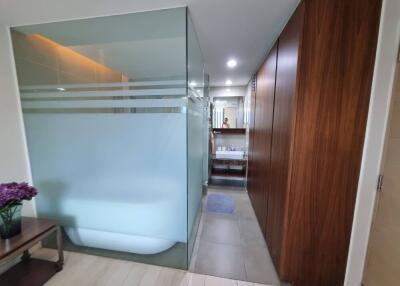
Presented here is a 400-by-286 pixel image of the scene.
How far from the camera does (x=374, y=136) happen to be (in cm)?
119

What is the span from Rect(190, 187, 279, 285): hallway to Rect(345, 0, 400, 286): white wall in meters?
0.71

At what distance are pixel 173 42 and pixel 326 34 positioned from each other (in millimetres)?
1195

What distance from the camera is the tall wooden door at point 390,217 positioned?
3.46ft

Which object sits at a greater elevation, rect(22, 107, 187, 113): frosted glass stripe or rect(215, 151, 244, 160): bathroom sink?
rect(22, 107, 187, 113): frosted glass stripe

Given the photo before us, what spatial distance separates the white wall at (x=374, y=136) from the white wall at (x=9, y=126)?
3.25 m

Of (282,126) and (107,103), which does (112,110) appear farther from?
(282,126)

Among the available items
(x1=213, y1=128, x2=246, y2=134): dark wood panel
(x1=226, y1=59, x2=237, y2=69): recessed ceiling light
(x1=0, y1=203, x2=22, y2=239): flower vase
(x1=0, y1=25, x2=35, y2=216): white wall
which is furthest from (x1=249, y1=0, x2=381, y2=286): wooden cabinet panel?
(x1=0, y1=25, x2=35, y2=216): white wall

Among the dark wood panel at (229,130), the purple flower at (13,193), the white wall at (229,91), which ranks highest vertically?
the white wall at (229,91)

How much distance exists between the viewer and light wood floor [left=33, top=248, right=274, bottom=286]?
1.50m

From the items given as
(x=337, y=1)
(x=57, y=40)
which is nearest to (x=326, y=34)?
(x=337, y=1)

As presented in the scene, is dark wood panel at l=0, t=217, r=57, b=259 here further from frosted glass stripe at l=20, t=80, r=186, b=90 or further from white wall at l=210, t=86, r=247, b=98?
white wall at l=210, t=86, r=247, b=98

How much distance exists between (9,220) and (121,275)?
3.49 feet

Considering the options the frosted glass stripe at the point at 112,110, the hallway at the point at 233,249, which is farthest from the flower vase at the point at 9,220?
the hallway at the point at 233,249

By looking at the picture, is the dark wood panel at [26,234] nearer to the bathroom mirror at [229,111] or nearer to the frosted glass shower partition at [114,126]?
the frosted glass shower partition at [114,126]
